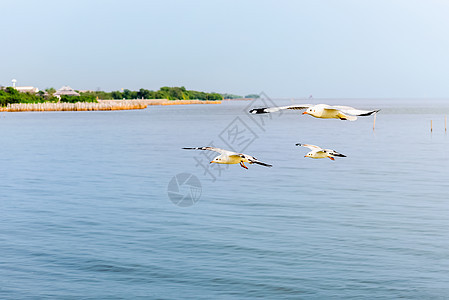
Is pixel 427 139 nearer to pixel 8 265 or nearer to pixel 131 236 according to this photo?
pixel 131 236

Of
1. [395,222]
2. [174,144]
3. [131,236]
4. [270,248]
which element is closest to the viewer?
[270,248]

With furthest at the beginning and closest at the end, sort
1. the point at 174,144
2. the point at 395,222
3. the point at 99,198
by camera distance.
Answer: the point at 174,144
the point at 99,198
the point at 395,222

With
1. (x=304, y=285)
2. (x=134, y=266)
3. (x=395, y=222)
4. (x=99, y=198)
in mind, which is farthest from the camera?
(x=99, y=198)

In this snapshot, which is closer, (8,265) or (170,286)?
(170,286)

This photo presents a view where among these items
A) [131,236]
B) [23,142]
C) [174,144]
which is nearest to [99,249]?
[131,236]

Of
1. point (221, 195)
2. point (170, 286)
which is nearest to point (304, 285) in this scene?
point (170, 286)

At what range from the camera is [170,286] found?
68.1ft

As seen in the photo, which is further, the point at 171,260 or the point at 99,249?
the point at 99,249

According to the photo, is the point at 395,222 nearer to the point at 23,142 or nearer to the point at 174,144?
the point at 174,144

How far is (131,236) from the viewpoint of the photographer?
88.8 feet

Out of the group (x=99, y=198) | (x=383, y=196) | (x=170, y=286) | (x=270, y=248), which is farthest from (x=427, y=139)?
(x=170, y=286)

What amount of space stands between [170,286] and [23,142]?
63327 mm

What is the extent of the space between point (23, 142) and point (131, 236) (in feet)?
186

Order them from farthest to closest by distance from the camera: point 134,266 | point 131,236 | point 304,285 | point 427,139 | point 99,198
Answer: point 427,139, point 99,198, point 131,236, point 134,266, point 304,285
